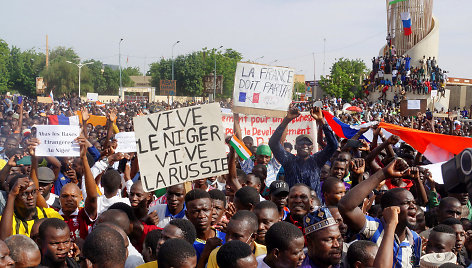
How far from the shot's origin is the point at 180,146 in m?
Result: 5.11

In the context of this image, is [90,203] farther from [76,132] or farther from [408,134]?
[408,134]

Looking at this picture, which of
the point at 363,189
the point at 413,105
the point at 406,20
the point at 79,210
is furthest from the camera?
Result: the point at 406,20

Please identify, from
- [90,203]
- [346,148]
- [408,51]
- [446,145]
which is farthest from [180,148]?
[408,51]

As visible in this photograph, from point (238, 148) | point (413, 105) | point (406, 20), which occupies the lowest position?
point (238, 148)

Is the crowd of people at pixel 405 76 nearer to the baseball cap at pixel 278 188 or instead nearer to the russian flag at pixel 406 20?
the russian flag at pixel 406 20

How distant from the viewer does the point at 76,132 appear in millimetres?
6711

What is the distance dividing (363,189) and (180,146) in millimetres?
2035

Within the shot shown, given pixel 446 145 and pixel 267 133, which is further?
pixel 267 133

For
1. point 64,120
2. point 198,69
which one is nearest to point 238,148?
point 64,120

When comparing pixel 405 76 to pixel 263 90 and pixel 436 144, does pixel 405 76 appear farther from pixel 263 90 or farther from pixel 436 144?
pixel 436 144

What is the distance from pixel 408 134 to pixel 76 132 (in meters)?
4.98

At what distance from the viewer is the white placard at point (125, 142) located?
805 centimetres

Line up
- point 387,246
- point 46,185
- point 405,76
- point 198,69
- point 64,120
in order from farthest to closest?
point 198,69 → point 405,76 → point 64,120 → point 46,185 → point 387,246

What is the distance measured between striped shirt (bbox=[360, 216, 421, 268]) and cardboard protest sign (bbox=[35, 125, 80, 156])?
13.5 ft
